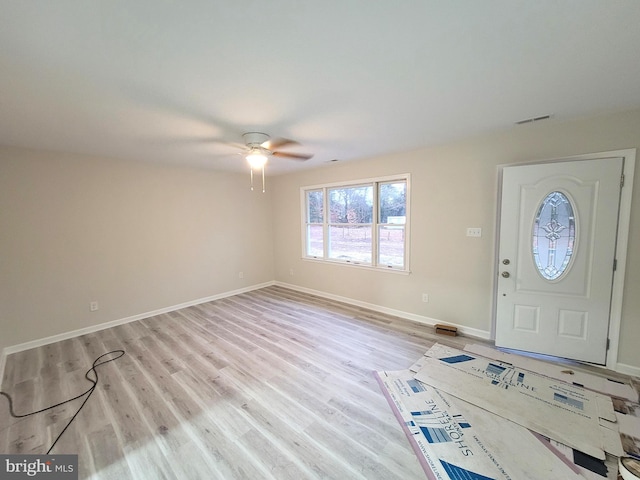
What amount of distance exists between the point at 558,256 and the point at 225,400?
359 centimetres

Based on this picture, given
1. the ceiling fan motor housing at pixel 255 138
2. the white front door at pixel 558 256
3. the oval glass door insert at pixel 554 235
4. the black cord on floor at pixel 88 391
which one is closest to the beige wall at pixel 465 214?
the white front door at pixel 558 256

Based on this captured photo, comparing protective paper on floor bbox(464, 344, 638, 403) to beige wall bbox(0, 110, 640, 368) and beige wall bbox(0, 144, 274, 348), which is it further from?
beige wall bbox(0, 144, 274, 348)

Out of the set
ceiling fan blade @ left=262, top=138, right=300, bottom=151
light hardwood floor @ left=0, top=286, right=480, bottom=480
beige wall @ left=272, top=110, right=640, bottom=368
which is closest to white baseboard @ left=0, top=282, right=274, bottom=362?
light hardwood floor @ left=0, top=286, right=480, bottom=480

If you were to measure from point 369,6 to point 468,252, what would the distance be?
296 cm

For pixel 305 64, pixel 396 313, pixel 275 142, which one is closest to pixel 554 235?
pixel 396 313

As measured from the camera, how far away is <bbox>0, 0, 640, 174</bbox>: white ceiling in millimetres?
1143

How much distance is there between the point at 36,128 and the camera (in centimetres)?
242

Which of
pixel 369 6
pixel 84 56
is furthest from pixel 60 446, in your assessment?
pixel 369 6

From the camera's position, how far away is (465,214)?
323cm

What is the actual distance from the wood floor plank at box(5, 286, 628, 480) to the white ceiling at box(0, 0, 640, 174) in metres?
2.44

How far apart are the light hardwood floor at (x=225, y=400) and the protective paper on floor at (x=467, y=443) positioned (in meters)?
0.13

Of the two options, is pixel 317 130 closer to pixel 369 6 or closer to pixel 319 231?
pixel 369 6

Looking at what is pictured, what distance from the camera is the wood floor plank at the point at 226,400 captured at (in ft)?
5.34

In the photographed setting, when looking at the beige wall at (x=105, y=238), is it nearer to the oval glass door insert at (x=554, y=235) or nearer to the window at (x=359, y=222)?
the window at (x=359, y=222)
